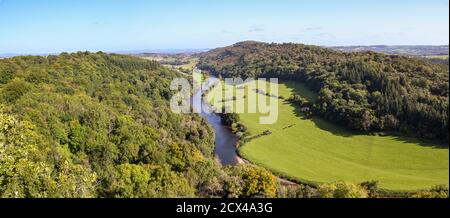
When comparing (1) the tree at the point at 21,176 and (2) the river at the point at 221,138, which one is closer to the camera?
(1) the tree at the point at 21,176

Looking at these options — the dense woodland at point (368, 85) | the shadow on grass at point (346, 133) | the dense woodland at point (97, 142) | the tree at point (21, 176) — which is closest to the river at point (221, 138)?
the dense woodland at point (97, 142)

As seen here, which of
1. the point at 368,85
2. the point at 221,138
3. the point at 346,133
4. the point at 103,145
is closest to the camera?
the point at 103,145

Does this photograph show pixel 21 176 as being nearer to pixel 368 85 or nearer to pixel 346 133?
pixel 346 133

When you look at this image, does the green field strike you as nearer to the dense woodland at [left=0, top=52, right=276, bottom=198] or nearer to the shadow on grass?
the shadow on grass

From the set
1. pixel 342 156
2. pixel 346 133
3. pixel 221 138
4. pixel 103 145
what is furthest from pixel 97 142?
pixel 346 133

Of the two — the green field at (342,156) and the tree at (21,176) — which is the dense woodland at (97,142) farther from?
the green field at (342,156)

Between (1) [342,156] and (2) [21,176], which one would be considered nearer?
(2) [21,176]

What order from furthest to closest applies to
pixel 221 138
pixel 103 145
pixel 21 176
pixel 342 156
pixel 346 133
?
pixel 221 138 < pixel 346 133 < pixel 342 156 < pixel 103 145 < pixel 21 176
